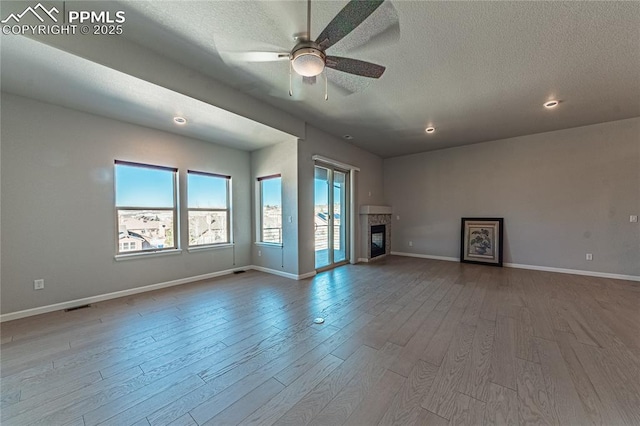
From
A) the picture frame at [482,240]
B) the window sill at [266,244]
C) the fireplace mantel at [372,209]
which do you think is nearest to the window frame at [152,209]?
the window sill at [266,244]

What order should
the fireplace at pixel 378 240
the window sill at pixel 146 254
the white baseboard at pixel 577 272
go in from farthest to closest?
1. the fireplace at pixel 378 240
2. the white baseboard at pixel 577 272
3. the window sill at pixel 146 254

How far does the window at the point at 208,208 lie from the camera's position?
4551 millimetres

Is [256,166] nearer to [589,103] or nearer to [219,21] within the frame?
[219,21]

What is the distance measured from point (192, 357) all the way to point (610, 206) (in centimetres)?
719

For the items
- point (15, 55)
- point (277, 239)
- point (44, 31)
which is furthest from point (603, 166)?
point (15, 55)

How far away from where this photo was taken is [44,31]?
1.99m

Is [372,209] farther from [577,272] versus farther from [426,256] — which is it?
[577,272]

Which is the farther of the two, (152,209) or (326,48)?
(152,209)

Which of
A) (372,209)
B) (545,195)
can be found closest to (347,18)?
(372,209)

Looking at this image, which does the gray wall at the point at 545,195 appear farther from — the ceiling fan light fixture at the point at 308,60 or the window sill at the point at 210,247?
the ceiling fan light fixture at the point at 308,60

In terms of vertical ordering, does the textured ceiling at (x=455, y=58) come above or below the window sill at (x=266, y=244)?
above

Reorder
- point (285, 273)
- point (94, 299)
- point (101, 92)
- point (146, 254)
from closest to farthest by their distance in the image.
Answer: point (101, 92) < point (94, 299) < point (146, 254) < point (285, 273)

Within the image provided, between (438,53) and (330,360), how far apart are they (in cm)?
326

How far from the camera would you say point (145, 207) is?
3.96 m
